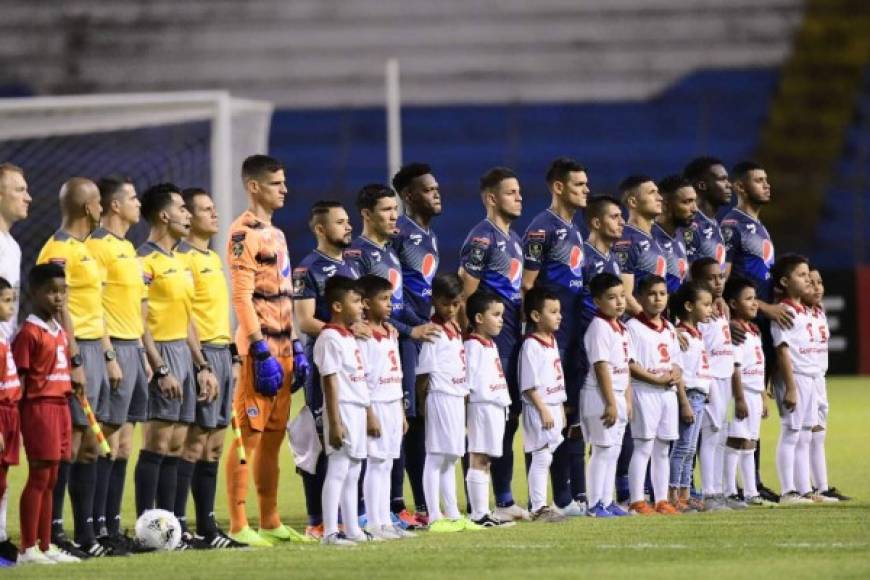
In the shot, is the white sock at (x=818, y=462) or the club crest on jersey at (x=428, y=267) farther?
the white sock at (x=818, y=462)

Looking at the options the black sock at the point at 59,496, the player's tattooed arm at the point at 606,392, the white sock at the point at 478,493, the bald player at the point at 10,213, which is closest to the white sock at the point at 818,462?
the player's tattooed arm at the point at 606,392

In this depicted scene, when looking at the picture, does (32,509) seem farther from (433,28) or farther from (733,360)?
(433,28)

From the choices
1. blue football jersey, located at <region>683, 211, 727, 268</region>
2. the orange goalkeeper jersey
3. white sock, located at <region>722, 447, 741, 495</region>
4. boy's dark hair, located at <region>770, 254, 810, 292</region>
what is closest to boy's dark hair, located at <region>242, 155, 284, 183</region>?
the orange goalkeeper jersey

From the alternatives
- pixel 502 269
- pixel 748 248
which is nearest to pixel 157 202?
pixel 502 269

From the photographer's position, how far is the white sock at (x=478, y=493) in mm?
8898

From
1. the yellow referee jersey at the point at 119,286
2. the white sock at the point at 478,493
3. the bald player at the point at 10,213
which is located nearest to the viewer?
the bald player at the point at 10,213

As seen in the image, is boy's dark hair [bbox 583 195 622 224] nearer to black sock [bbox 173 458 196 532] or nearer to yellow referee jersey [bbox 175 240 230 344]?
yellow referee jersey [bbox 175 240 230 344]

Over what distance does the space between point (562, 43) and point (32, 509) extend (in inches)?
740

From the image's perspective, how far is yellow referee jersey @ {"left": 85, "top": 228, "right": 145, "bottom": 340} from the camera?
26.1 ft

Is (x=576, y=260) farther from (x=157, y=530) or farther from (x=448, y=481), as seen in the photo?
(x=157, y=530)

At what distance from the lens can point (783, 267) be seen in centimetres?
1045

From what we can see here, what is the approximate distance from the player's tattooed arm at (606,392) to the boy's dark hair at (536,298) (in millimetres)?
413

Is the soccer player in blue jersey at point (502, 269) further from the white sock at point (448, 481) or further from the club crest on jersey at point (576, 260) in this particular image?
the white sock at point (448, 481)

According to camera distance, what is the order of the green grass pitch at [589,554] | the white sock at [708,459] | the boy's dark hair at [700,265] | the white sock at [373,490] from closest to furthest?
the green grass pitch at [589,554]
the white sock at [373,490]
the white sock at [708,459]
the boy's dark hair at [700,265]
